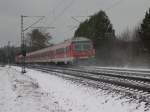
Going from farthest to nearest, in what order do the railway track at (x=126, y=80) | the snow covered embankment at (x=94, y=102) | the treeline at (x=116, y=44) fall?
the treeline at (x=116, y=44) < the railway track at (x=126, y=80) < the snow covered embankment at (x=94, y=102)

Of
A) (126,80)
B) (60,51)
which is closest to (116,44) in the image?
(60,51)

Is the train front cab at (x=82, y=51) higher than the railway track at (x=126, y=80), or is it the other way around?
the train front cab at (x=82, y=51)

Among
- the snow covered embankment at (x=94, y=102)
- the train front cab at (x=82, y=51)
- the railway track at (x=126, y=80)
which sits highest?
the train front cab at (x=82, y=51)

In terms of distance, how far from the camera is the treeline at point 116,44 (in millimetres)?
47094

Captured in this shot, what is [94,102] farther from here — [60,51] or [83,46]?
[60,51]

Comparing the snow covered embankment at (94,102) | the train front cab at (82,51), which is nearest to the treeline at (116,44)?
the train front cab at (82,51)

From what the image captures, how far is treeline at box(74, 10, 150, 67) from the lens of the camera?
47094 millimetres

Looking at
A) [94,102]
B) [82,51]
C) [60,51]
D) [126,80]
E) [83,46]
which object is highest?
[83,46]

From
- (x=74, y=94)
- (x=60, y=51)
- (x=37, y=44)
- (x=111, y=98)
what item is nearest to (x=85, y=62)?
(x=60, y=51)

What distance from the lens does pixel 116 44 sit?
2306 inches

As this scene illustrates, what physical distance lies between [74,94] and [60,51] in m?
29.0

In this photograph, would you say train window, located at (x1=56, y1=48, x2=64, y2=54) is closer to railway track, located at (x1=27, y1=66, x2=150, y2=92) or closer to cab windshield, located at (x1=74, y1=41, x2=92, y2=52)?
cab windshield, located at (x1=74, y1=41, x2=92, y2=52)

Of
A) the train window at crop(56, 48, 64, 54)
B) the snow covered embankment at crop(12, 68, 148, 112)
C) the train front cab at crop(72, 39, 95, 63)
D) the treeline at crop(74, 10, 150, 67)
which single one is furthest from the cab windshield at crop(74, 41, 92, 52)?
the snow covered embankment at crop(12, 68, 148, 112)

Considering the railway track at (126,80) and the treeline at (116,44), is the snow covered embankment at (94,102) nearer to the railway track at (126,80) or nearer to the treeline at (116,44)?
the railway track at (126,80)
